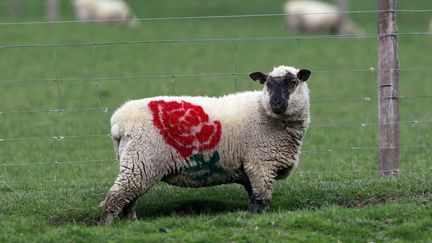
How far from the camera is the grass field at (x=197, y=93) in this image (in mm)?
8406

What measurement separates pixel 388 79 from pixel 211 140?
8.83 feet

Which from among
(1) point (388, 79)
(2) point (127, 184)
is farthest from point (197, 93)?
(2) point (127, 184)

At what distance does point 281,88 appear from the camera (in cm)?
934

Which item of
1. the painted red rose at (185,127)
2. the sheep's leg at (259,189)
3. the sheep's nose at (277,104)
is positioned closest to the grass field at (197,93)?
the sheep's leg at (259,189)

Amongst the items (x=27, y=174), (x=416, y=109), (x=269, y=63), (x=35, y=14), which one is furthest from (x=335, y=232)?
(x=35, y=14)

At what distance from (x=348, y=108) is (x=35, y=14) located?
69.1 ft

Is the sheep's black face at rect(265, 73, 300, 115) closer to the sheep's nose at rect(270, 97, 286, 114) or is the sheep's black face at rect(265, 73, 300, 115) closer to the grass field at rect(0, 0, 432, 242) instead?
→ the sheep's nose at rect(270, 97, 286, 114)

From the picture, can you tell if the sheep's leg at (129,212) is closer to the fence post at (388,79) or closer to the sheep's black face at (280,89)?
the sheep's black face at (280,89)

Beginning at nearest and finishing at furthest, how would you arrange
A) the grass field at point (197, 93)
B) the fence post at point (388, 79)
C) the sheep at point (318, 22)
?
the grass field at point (197, 93) < the fence post at point (388, 79) < the sheep at point (318, 22)

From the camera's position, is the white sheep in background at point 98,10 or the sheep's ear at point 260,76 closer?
the sheep's ear at point 260,76

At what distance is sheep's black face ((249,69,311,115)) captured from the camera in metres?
9.26

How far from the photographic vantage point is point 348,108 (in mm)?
23266

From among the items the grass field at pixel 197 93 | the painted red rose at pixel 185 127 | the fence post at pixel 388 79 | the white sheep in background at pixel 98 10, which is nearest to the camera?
the grass field at pixel 197 93

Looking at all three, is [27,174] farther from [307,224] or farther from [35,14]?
[35,14]
